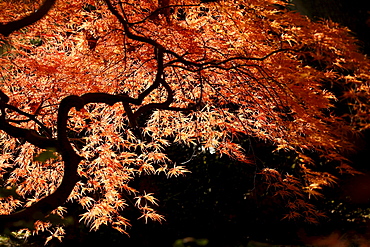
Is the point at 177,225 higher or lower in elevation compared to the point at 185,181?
lower

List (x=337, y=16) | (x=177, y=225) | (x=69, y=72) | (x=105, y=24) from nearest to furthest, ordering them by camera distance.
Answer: (x=69, y=72) < (x=105, y=24) < (x=177, y=225) < (x=337, y=16)

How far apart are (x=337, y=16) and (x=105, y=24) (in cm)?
409

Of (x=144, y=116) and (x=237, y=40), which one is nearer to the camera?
(x=237, y=40)

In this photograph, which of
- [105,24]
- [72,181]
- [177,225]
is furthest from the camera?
[177,225]

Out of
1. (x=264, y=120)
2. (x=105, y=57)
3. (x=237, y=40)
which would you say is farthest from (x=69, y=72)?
(x=264, y=120)

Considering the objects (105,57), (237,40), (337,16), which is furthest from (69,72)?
(337,16)

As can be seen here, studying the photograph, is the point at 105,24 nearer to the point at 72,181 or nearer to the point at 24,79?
the point at 24,79

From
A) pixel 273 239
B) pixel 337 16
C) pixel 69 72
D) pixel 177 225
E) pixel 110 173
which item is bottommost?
pixel 273 239

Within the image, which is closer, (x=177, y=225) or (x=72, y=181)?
(x=72, y=181)

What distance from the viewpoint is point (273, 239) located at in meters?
4.89

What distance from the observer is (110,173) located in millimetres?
3141

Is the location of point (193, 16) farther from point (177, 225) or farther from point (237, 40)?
point (177, 225)

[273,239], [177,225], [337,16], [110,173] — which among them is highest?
[337,16]

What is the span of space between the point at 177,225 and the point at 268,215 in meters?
1.07
